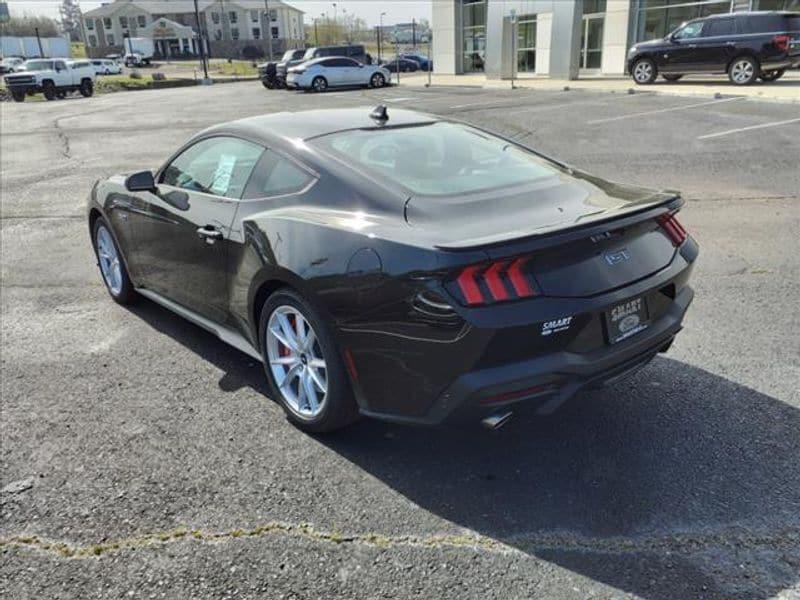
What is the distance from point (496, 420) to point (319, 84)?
3135 centimetres

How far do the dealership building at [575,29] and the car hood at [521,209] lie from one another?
24.6m

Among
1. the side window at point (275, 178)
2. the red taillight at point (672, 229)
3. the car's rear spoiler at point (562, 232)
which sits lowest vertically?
the red taillight at point (672, 229)

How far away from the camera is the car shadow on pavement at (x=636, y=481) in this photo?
2.55 metres

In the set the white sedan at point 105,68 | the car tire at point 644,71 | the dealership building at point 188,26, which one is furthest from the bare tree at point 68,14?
the car tire at point 644,71

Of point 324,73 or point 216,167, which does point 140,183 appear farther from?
point 324,73

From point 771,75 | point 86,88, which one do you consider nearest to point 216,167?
point 771,75

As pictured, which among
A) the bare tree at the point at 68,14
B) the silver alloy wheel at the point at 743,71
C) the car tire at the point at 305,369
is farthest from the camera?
the bare tree at the point at 68,14

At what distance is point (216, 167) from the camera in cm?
419

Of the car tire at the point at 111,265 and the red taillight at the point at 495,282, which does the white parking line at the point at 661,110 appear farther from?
the red taillight at the point at 495,282

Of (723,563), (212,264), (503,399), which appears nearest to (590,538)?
(723,563)

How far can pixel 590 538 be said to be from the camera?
270 cm

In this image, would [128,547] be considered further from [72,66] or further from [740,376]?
[72,66]

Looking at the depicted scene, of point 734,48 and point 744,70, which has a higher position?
point 734,48

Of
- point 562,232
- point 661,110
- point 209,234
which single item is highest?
point 562,232
